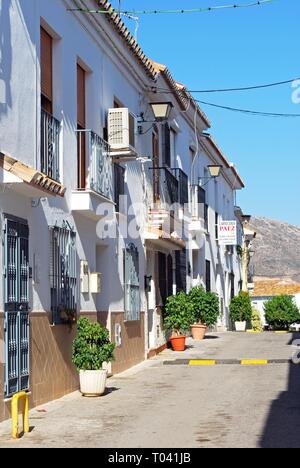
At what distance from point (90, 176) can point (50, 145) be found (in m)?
1.49

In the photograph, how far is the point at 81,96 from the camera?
543 inches

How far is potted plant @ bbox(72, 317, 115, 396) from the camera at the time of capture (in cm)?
1185

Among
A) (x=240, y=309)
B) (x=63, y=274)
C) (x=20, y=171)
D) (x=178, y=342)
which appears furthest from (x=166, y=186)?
(x=240, y=309)

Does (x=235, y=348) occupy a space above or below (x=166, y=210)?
below

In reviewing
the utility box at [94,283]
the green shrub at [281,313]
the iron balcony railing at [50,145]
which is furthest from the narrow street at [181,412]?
the green shrub at [281,313]

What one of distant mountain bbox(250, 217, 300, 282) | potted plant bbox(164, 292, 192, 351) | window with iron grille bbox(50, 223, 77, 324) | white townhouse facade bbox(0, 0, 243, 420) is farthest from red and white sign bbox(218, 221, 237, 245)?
distant mountain bbox(250, 217, 300, 282)

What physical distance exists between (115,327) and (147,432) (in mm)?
6541

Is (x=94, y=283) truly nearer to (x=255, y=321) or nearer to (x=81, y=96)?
(x=81, y=96)

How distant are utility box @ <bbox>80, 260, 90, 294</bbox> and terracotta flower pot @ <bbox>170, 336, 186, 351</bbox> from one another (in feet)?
22.4

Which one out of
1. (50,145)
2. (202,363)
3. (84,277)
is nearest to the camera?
(50,145)

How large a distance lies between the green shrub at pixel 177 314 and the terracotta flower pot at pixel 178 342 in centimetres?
26

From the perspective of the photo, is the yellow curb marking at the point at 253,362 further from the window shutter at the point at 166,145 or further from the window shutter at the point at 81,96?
the window shutter at the point at 81,96
